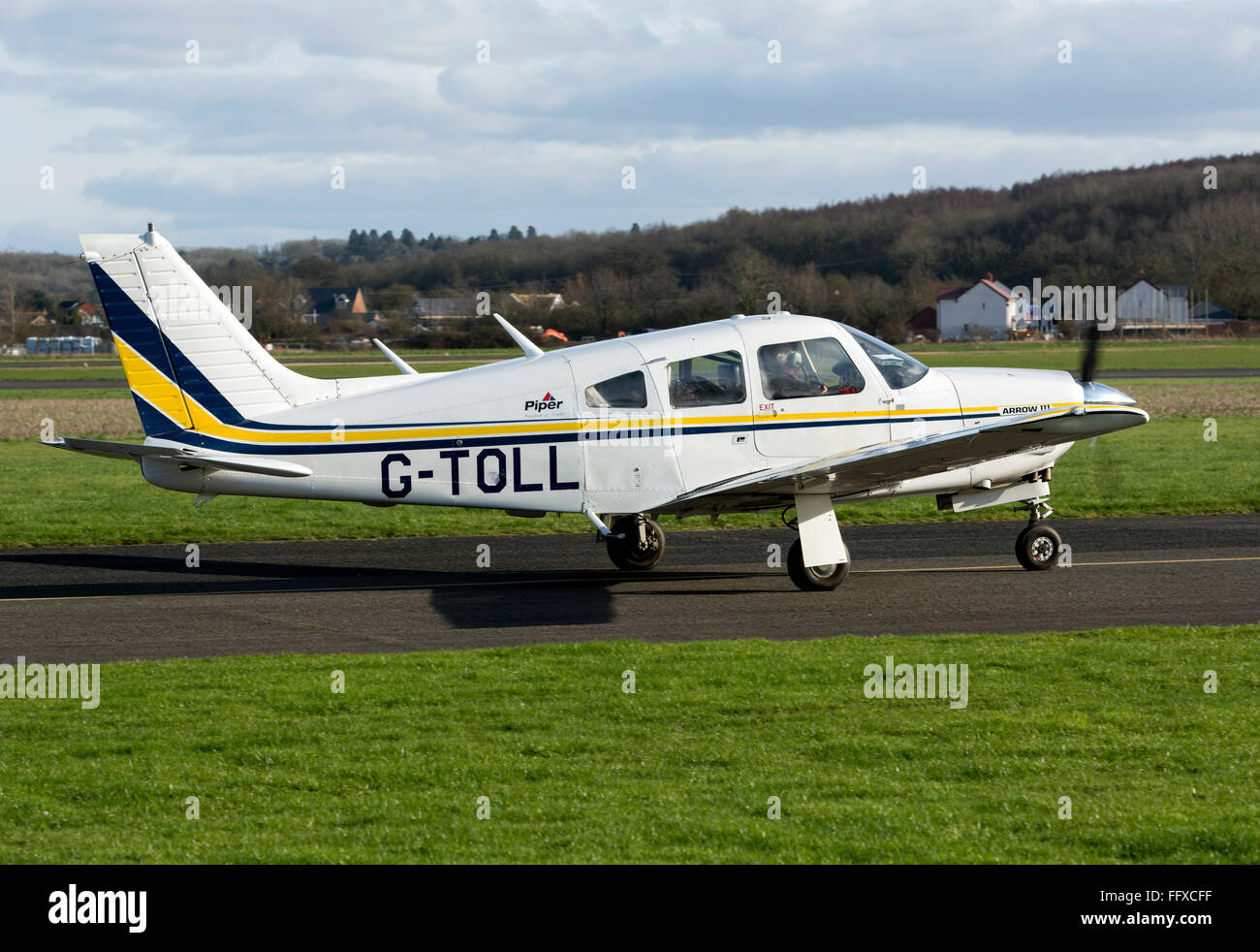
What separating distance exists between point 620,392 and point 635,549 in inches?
85.9

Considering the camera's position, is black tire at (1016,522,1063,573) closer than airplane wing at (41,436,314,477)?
No

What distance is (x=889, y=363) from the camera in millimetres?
14047

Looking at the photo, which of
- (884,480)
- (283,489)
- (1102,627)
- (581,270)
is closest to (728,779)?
(1102,627)

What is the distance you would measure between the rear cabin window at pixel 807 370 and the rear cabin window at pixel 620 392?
4.35 ft

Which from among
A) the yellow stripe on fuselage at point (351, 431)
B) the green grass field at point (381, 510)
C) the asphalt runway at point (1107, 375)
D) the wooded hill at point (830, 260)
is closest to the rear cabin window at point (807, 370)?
the yellow stripe on fuselage at point (351, 431)

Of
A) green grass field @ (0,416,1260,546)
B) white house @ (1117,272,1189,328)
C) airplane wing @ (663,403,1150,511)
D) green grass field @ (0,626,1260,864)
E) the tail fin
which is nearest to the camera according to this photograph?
green grass field @ (0,626,1260,864)

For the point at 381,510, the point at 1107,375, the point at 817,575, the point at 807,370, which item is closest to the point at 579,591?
the point at 817,575

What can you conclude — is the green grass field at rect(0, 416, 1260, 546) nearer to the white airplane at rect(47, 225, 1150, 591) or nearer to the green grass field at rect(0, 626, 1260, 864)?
the white airplane at rect(47, 225, 1150, 591)

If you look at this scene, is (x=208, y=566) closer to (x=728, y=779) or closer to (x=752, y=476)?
(x=752, y=476)

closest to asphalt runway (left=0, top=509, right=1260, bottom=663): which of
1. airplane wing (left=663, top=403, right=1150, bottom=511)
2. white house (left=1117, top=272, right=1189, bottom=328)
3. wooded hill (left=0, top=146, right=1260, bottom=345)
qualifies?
airplane wing (left=663, top=403, right=1150, bottom=511)

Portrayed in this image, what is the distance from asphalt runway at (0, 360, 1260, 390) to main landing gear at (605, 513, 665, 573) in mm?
38493

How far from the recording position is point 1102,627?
11.2m

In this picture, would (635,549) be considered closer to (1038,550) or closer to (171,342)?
(1038,550)

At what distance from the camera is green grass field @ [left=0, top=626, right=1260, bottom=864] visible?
5.95 metres
